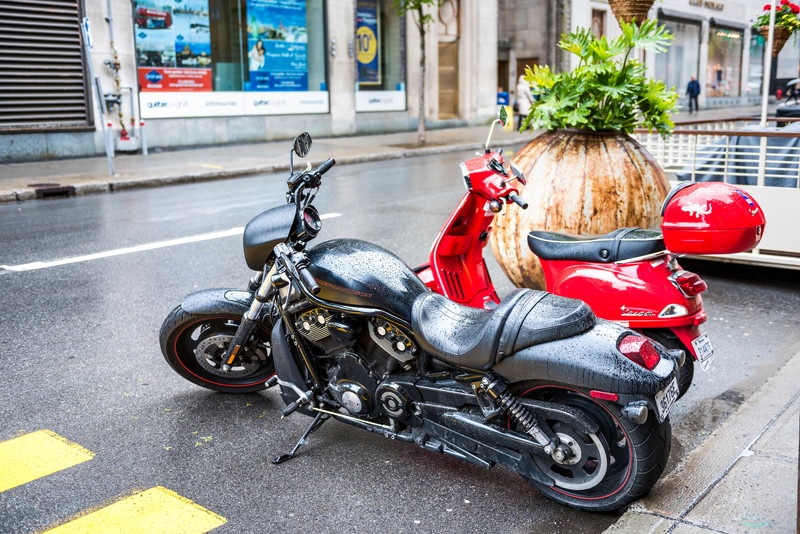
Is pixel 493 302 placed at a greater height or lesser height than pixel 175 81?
lesser

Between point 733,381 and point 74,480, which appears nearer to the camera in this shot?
point 74,480

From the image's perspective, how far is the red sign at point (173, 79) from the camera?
60.2 ft

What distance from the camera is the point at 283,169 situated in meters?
16.7

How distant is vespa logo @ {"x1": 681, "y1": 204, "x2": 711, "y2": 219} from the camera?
3.94 metres

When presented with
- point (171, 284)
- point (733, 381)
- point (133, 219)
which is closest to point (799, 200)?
point (733, 381)

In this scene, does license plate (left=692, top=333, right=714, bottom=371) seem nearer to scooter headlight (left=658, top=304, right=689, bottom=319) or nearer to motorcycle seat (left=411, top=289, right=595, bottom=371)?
scooter headlight (left=658, top=304, right=689, bottom=319)

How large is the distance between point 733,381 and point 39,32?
52.3 feet

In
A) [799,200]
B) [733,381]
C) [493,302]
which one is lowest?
[733,381]

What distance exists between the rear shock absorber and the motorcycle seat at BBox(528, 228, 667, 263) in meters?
1.34

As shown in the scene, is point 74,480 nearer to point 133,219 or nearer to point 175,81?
point 133,219

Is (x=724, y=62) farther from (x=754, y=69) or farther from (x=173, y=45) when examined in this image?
(x=173, y=45)

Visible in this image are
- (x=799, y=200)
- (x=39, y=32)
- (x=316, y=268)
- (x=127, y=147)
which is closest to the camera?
(x=316, y=268)

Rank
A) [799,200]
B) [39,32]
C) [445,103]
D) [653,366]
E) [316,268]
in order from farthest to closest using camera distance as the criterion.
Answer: [445,103] < [39,32] < [799,200] < [316,268] < [653,366]

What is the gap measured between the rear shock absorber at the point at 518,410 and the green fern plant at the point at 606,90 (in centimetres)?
298
